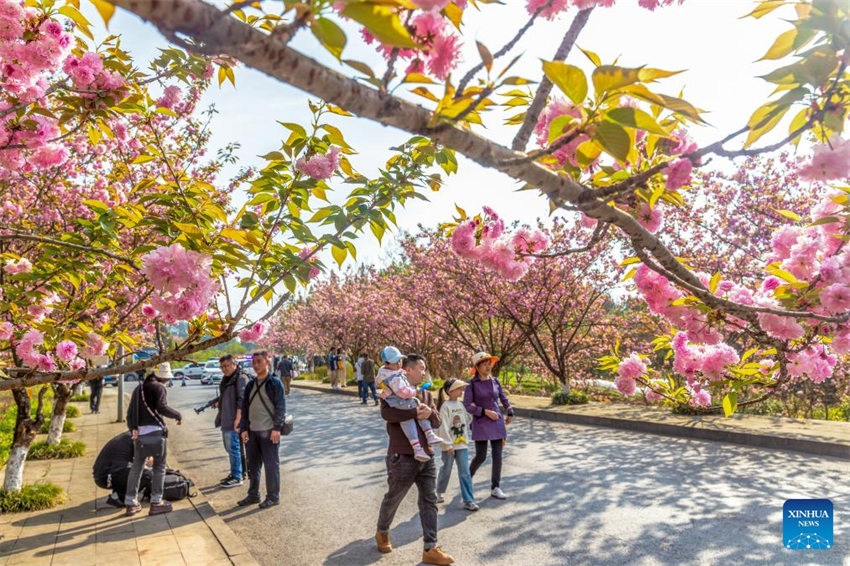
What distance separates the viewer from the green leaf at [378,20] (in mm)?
995

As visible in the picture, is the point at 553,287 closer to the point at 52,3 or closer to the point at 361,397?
the point at 361,397

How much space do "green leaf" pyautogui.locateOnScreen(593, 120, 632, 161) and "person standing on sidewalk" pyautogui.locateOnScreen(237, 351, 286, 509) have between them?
6480mm

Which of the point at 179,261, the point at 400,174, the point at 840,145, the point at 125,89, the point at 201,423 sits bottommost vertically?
the point at 201,423

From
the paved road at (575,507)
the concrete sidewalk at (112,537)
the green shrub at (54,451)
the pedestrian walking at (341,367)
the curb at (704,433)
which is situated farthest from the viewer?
the pedestrian walking at (341,367)

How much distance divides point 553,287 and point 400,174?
14.6 metres

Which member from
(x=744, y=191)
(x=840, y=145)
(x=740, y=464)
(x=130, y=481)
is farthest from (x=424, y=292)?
(x=840, y=145)

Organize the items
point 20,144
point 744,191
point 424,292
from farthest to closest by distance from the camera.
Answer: point 424,292 → point 744,191 → point 20,144

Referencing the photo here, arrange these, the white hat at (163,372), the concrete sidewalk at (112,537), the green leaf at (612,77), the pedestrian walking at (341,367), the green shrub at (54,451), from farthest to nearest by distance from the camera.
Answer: the pedestrian walking at (341,367), the green shrub at (54,451), the white hat at (163,372), the concrete sidewalk at (112,537), the green leaf at (612,77)

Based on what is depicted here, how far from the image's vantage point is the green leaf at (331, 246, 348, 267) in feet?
10.9

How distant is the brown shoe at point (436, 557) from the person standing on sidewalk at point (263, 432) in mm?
2822

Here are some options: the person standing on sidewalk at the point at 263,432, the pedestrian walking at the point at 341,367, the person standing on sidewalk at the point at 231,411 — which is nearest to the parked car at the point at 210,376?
the pedestrian walking at the point at 341,367

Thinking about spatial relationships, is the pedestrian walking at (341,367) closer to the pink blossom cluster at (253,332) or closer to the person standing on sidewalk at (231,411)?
the person standing on sidewalk at (231,411)

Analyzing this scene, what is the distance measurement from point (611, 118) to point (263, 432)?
22.4ft

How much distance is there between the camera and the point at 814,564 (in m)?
4.83
